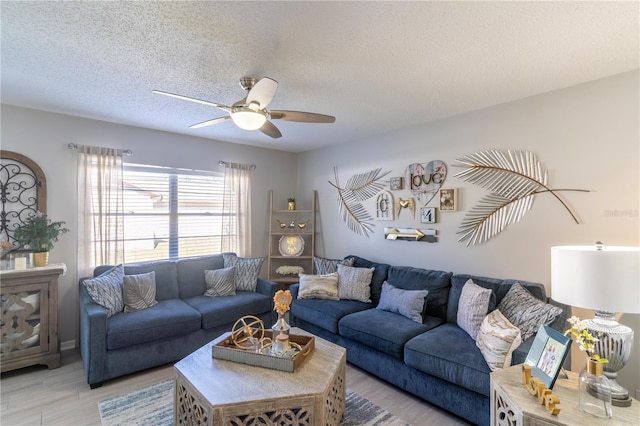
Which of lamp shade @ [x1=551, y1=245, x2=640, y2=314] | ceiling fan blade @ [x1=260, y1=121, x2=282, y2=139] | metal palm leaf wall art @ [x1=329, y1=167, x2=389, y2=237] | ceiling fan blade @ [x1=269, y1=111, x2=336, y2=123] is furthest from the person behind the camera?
metal palm leaf wall art @ [x1=329, y1=167, x2=389, y2=237]

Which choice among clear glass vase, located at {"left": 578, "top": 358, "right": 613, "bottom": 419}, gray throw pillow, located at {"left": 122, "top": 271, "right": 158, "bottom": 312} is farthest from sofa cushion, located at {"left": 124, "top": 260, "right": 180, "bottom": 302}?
clear glass vase, located at {"left": 578, "top": 358, "right": 613, "bottom": 419}

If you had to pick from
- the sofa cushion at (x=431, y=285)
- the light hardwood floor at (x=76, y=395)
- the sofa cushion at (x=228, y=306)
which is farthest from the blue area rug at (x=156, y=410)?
the sofa cushion at (x=431, y=285)

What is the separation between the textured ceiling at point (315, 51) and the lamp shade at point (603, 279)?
4.13 feet

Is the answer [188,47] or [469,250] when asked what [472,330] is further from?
[188,47]

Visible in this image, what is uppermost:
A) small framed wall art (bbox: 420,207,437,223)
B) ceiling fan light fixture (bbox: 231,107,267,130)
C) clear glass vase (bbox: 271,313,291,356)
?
ceiling fan light fixture (bbox: 231,107,267,130)

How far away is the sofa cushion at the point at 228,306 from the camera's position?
325cm

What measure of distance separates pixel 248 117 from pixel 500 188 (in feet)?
7.92

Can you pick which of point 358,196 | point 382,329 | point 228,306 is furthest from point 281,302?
point 358,196

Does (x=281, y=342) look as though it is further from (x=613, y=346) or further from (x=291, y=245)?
(x=291, y=245)

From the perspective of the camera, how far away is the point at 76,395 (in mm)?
2521

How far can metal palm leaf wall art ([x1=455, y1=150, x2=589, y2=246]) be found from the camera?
2.75 meters

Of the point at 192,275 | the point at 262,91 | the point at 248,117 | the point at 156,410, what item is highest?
the point at 262,91

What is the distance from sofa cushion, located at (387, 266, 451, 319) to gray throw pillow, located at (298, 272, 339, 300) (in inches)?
28.4

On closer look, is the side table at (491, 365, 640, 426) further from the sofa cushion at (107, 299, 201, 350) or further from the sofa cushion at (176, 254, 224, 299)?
the sofa cushion at (176, 254, 224, 299)
